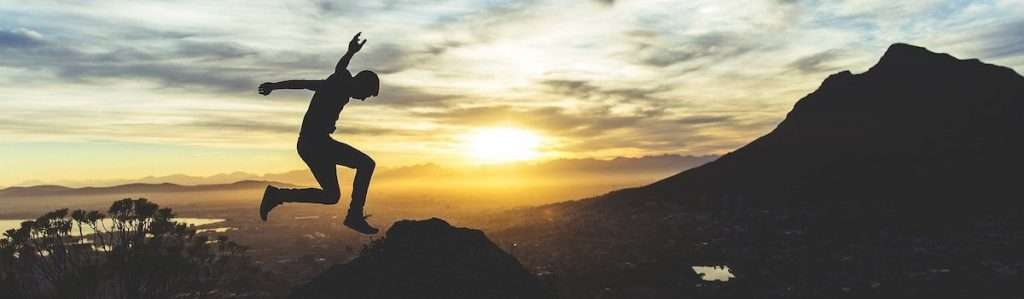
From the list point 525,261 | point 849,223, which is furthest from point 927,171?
point 525,261

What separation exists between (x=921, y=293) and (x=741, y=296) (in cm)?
2307

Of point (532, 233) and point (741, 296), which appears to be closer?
point (741, 296)

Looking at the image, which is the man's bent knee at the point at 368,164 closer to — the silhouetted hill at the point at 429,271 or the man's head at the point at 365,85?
the man's head at the point at 365,85

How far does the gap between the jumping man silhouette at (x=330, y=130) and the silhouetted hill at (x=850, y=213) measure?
303ft

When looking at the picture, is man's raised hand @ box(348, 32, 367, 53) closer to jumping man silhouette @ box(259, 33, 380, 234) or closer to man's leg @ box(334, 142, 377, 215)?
Answer: jumping man silhouette @ box(259, 33, 380, 234)

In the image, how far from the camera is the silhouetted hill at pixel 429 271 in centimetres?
1168

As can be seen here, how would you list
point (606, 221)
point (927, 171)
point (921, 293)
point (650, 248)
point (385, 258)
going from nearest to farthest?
point (385, 258) → point (921, 293) → point (650, 248) → point (927, 171) → point (606, 221)

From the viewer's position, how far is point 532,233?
18750 centimetres

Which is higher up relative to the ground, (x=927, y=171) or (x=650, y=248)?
(x=927, y=171)

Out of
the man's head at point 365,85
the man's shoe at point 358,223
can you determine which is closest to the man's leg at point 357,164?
the man's shoe at point 358,223

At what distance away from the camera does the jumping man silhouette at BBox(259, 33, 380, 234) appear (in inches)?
415

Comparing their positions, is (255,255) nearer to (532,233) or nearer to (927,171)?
(532,233)

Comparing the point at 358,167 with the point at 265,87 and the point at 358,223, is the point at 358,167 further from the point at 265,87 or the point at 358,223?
the point at 265,87

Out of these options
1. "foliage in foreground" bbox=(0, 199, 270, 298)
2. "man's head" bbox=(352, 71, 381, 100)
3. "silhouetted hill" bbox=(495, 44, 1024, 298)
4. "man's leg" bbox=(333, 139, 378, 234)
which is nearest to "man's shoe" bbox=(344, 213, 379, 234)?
"man's leg" bbox=(333, 139, 378, 234)
